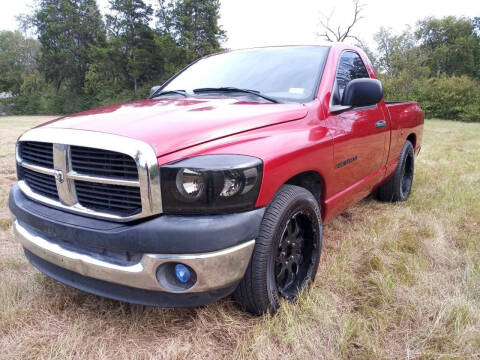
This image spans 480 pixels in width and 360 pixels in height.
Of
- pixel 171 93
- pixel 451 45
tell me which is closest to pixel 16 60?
pixel 171 93

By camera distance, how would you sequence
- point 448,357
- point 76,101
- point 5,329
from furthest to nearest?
point 76,101 → point 5,329 → point 448,357

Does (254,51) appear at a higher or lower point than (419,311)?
higher

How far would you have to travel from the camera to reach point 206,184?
1572 mm

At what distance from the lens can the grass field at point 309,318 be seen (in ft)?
5.81

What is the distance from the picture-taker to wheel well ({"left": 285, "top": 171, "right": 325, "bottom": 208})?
2184 mm

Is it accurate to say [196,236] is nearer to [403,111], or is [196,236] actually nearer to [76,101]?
[403,111]

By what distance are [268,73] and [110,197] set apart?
5.16ft

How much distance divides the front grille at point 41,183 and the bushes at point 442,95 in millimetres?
23059

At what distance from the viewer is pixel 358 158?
281 centimetres

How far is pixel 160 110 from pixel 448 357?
1.93 meters

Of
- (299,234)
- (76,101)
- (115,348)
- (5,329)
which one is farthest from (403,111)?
(76,101)

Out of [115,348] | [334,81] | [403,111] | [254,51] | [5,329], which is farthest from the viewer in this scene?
[403,111]

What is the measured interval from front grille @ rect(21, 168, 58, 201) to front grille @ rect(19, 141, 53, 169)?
7cm

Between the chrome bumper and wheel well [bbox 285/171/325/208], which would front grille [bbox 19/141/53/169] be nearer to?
the chrome bumper
